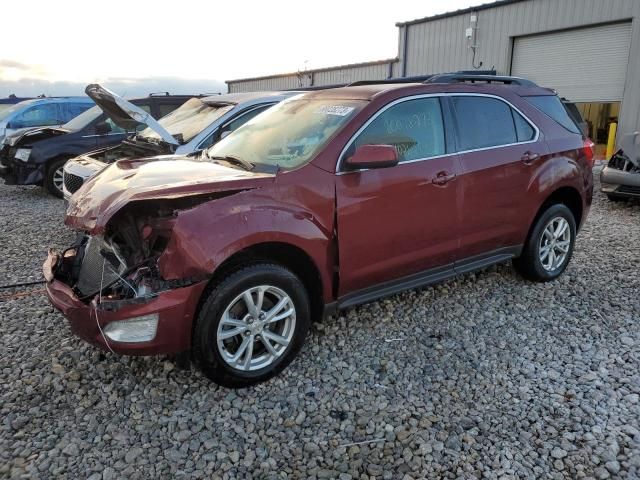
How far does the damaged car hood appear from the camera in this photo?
5266 millimetres

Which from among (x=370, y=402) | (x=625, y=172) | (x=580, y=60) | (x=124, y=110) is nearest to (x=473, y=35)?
(x=580, y=60)

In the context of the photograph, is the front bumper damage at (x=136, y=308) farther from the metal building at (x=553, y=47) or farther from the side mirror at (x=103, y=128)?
the metal building at (x=553, y=47)

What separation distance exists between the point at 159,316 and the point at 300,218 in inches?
39.8

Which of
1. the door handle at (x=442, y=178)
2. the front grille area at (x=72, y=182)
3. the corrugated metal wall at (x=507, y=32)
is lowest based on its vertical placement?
the front grille area at (x=72, y=182)

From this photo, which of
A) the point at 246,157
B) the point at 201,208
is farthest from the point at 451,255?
the point at 201,208

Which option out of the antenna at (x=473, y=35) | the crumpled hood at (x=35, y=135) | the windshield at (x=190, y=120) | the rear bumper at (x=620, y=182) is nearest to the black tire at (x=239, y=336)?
the windshield at (x=190, y=120)

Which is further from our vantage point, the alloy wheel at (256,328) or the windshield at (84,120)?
the windshield at (84,120)

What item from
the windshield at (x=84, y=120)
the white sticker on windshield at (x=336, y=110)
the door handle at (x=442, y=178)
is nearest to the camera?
the white sticker on windshield at (x=336, y=110)

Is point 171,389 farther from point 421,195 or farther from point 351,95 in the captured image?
point 351,95

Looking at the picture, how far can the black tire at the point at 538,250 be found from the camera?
4641mm

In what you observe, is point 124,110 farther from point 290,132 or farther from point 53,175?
point 53,175

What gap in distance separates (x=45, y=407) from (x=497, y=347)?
2.97 metres

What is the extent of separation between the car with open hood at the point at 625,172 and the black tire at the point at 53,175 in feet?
29.7

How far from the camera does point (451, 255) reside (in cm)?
405
